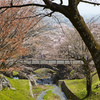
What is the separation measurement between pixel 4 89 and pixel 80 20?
1044 centimetres

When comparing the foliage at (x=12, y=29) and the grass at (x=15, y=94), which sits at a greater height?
the foliage at (x=12, y=29)

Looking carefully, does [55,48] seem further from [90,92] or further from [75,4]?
[75,4]

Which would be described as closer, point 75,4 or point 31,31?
point 75,4

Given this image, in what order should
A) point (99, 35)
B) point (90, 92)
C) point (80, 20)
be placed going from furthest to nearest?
point (99, 35)
point (90, 92)
point (80, 20)

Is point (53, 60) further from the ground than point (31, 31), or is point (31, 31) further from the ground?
point (31, 31)

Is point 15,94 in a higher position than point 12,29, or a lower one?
lower

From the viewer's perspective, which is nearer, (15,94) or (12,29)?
(12,29)

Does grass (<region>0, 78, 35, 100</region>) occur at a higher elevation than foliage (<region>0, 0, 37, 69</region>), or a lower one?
lower

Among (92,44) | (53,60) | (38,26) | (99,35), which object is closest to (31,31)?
(38,26)

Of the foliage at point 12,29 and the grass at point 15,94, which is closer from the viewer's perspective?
the foliage at point 12,29

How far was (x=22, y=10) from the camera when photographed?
9.17 m

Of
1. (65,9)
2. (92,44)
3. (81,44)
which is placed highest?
(65,9)

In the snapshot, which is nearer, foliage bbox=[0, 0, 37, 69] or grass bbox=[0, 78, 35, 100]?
foliage bbox=[0, 0, 37, 69]

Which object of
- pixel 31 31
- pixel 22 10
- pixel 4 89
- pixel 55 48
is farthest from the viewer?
pixel 55 48
